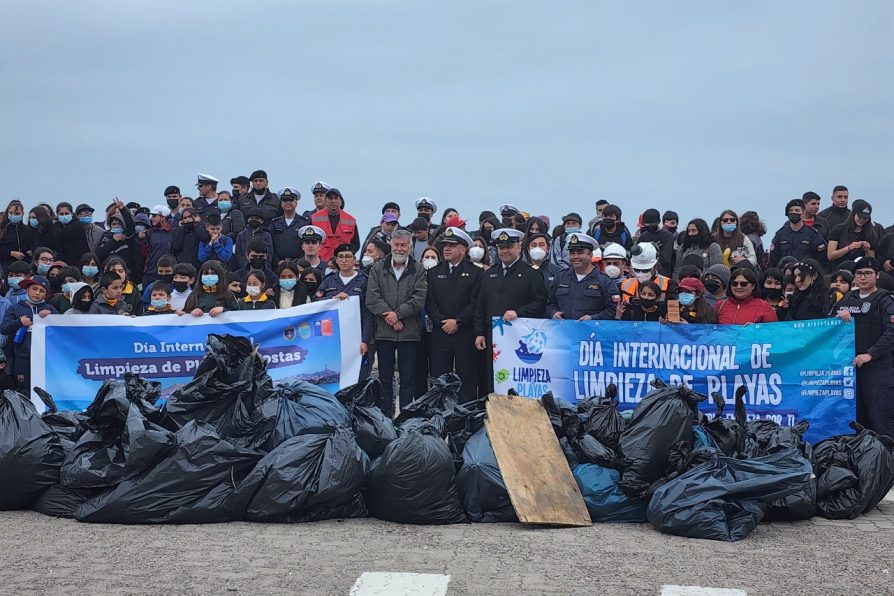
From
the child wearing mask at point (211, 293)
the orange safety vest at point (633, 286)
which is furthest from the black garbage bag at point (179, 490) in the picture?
the orange safety vest at point (633, 286)

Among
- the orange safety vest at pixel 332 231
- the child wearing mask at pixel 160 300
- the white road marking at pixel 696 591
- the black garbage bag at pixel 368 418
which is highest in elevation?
the orange safety vest at pixel 332 231

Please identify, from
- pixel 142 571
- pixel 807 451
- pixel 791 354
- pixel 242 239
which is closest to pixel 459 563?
pixel 142 571

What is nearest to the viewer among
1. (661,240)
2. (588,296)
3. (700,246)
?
(588,296)

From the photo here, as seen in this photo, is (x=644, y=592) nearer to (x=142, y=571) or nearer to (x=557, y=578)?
(x=557, y=578)

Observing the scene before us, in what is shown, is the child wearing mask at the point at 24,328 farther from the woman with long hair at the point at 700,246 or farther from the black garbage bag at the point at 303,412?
the woman with long hair at the point at 700,246

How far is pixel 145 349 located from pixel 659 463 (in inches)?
215

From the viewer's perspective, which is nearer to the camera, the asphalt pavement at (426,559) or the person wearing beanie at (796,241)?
the asphalt pavement at (426,559)

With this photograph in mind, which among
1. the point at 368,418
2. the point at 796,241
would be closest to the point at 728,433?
the point at 368,418

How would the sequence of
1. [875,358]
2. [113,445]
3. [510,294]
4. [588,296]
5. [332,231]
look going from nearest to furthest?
[113,445]
[875,358]
[588,296]
[510,294]
[332,231]

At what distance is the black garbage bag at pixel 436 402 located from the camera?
8.34m

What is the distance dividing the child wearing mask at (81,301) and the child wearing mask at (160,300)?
0.63 meters

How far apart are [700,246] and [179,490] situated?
7750mm

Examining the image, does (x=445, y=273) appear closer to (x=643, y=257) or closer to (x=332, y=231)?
(x=643, y=257)

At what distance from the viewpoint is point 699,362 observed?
9.73m
